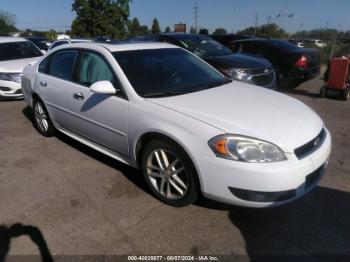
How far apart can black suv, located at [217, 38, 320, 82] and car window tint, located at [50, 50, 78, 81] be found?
5.27m

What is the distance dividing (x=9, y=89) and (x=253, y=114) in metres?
6.70

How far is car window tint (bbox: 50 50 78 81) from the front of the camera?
4480 millimetres

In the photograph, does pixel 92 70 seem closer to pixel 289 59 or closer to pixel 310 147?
pixel 310 147

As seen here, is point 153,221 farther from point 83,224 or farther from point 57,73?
point 57,73

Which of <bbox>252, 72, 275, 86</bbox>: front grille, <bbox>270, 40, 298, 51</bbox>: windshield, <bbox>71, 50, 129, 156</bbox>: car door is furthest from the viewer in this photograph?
<bbox>270, 40, 298, 51</bbox>: windshield

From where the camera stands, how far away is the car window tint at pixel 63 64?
4.48 meters

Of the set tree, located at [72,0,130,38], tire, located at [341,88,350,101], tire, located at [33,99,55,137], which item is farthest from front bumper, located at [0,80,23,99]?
tree, located at [72,0,130,38]

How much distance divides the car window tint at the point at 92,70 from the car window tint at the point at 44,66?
3.44ft

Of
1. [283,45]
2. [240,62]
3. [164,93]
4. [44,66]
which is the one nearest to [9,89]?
[44,66]

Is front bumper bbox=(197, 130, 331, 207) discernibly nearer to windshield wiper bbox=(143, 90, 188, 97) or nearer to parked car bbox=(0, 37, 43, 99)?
windshield wiper bbox=(143, 90, 188, 97)

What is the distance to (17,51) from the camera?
9.04m

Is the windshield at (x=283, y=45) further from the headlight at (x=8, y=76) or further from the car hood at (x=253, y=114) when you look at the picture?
the headlight at (x=8, y=76)

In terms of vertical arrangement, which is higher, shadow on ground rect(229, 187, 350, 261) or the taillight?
the taillight

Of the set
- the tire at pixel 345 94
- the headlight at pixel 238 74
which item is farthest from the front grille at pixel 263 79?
the tire at pixel 345 94
